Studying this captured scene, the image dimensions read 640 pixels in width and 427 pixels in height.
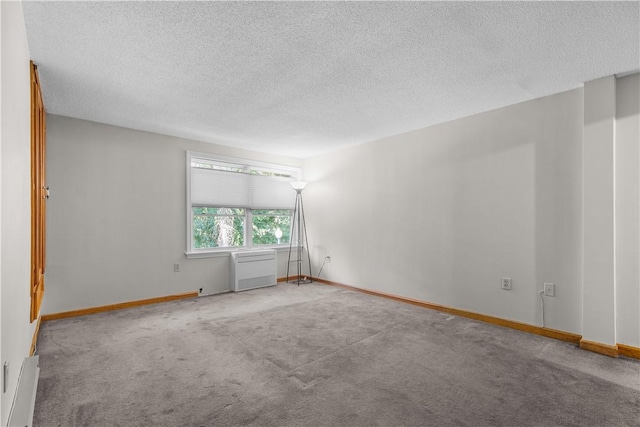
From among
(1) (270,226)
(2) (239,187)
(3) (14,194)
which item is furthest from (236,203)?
(3) (14,194)

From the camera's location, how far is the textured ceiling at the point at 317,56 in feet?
6.35

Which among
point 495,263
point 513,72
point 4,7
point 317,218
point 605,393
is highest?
point 513,72

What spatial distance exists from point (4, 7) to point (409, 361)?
318 cm

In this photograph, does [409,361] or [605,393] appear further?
[409,361]

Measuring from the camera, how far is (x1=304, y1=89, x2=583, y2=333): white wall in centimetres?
310

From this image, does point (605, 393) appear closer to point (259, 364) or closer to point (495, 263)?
point (495, 263)

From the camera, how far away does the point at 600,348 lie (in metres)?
2.73

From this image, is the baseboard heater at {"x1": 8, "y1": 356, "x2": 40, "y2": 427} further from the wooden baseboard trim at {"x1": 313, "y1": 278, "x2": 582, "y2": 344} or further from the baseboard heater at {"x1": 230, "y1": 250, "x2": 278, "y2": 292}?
the wooden baseboard trim at {"x1": 313, "y1": 278, "x2": 582, "y2": 344}

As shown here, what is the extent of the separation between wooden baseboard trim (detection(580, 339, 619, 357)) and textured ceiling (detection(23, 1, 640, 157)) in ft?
7.52

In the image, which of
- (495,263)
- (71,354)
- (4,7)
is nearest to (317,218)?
(495,263)

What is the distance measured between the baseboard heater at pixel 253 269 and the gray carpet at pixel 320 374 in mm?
1386

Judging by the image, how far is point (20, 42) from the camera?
1.92 m

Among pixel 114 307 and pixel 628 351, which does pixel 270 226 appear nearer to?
pixel 114 307

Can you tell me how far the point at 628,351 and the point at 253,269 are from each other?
4.43m
